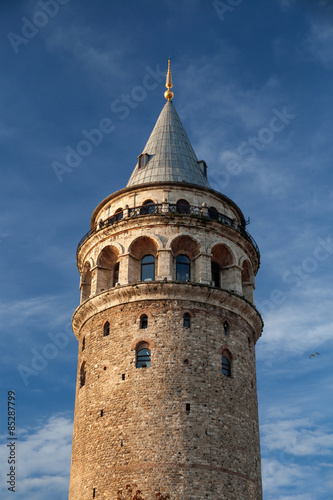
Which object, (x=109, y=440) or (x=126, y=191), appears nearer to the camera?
(x=109, y=440)

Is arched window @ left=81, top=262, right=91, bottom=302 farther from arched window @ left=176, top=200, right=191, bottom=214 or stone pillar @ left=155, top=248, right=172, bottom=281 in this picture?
arched window @ left=176, top=200, right=191, bottom=214

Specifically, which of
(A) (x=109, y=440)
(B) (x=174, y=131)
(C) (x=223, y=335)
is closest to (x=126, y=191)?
(B) (x=174, y=131)

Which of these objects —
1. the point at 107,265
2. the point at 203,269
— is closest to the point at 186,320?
the point at 203,269

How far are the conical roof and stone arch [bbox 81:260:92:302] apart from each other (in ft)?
20.3

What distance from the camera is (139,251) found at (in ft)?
141

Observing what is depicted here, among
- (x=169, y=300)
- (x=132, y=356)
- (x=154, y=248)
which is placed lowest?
(x=132, y=356)

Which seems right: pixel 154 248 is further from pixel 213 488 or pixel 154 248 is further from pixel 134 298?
pixel 213 488

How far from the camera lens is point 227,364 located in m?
39.9

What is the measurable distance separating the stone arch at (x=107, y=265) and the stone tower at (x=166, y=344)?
0.07 meters

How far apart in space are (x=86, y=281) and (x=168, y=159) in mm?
9803

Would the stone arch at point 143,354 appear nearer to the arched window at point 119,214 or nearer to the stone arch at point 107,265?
the stone arch at point 107,265

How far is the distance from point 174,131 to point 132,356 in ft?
60.0

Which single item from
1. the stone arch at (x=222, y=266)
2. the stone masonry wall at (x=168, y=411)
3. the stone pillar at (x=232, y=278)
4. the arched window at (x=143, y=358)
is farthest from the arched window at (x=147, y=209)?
the arched window at (x=143, y=358)

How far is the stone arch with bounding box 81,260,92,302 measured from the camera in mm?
45500
